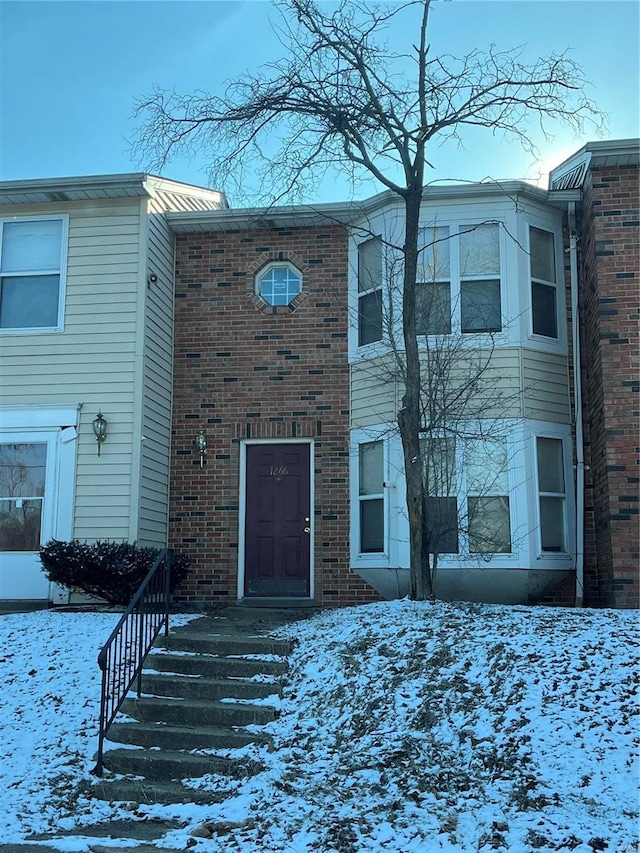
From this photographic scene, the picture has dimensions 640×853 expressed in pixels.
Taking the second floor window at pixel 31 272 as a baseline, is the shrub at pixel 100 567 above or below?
below

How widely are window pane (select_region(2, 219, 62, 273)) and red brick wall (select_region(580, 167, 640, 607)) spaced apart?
23.1 feet

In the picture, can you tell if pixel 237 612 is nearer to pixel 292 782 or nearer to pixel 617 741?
pixel 292 782

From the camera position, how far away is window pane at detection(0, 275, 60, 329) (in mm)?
11477

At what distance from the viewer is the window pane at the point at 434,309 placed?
10.8 metres

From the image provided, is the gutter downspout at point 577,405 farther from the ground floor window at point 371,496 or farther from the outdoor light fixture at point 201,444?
the outdoor light fixture at point 201,444

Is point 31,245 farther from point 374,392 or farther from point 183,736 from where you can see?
point 183,736

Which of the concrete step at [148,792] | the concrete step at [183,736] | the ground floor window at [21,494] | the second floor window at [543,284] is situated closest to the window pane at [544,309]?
the second floor window at [543,284]

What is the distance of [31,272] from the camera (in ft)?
37.9

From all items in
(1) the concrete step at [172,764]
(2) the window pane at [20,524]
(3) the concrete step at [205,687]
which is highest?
(2) the window pane at [20,524]

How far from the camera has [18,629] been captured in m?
8.84

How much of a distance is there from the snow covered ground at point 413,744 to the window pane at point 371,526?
3043mm

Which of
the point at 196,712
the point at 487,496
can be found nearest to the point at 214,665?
the point at 196,712

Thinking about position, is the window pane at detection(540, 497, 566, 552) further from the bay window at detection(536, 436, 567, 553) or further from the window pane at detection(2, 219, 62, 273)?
the window pane at detection(2, 219, 62, 273)

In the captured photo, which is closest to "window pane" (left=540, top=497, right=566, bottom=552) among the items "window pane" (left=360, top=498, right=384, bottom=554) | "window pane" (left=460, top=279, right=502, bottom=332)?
"window pane" (left=360, top=498, right=384, bottom=554)
